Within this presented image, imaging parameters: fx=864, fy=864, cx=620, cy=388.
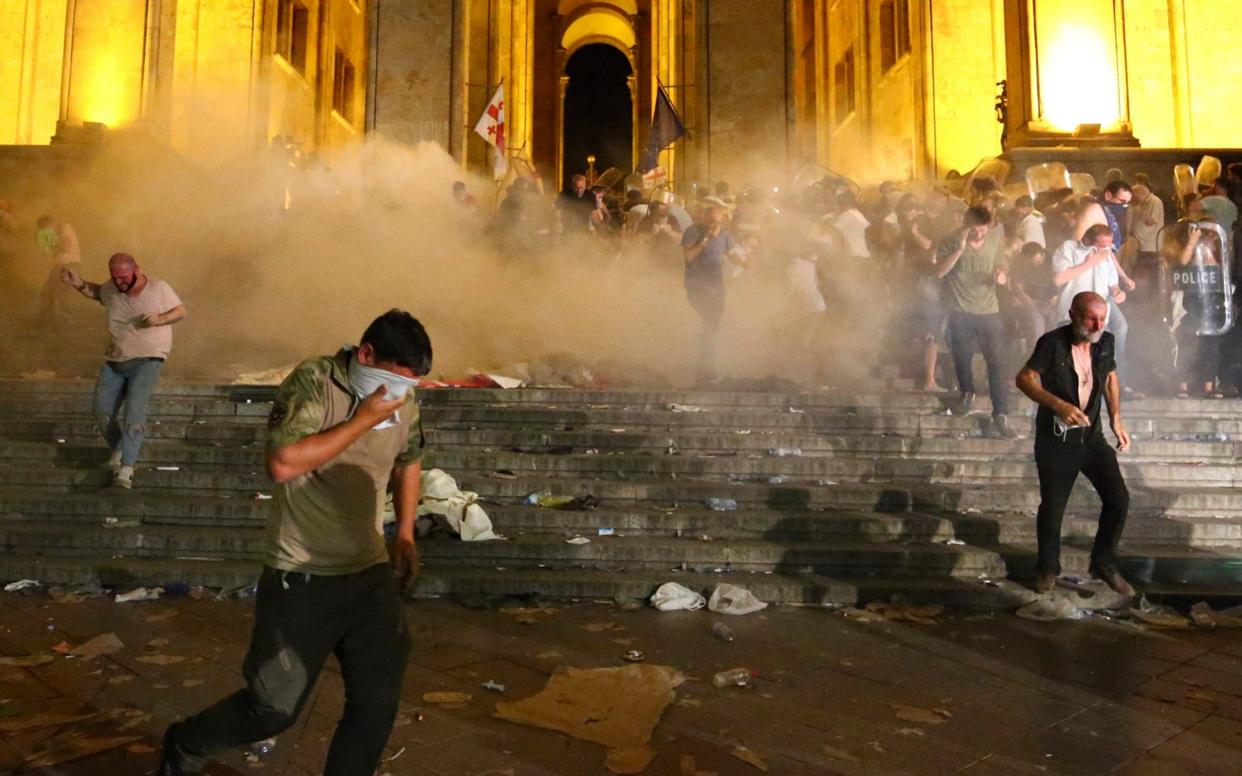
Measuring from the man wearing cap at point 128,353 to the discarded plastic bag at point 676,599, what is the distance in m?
4.05

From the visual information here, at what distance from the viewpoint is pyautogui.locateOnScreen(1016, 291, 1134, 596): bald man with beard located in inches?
192

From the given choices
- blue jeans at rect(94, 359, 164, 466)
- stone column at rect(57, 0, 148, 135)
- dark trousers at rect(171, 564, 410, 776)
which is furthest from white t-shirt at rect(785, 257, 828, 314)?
stone column at rect(57, 0, 148, 135)

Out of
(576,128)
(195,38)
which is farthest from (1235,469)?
(576,128)

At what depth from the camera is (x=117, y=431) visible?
6430 millimetres

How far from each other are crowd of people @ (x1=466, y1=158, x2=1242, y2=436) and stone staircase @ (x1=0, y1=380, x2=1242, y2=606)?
1027 mm

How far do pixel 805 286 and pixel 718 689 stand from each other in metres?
6.84

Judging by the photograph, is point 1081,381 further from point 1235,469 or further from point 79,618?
point 79,618

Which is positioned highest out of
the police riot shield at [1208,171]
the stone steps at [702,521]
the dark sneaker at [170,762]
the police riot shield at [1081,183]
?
the police riot shield at [1081,183]

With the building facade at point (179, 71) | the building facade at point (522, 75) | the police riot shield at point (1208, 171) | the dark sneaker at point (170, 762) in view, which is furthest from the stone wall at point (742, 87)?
the dark sneaker at point (170, 762)

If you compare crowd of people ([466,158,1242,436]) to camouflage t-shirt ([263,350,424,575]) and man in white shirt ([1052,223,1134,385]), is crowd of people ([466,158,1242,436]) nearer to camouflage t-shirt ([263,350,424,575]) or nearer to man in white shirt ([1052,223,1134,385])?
man in white shirt ([1052,223,1134,385])

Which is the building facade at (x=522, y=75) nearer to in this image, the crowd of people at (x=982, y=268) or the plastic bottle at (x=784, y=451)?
the crowd of people at (x=982, y=268)

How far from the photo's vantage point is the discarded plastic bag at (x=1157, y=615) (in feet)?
15.3

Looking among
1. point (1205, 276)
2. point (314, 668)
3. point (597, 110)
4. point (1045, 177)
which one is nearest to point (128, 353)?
point (314, 668)

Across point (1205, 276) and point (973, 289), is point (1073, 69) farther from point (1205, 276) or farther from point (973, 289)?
point (973, 289)
